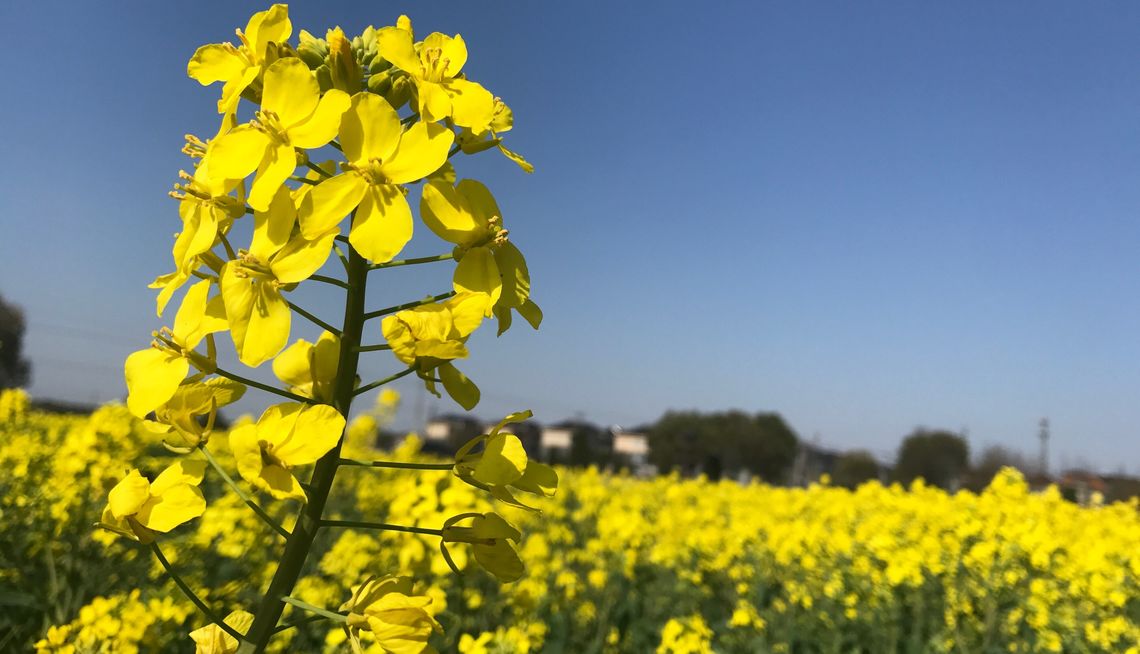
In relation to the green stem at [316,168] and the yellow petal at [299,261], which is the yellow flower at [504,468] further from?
the green stem at [316,168]

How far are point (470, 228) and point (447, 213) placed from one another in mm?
45

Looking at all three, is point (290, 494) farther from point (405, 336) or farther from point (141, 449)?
point (141, 449)

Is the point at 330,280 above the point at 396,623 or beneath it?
above

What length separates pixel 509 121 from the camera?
1.41m

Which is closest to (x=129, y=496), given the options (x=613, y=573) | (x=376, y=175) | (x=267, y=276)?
(x=267, y=276)

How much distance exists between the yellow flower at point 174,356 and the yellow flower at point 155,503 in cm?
12

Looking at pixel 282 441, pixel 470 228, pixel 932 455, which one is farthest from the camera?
pixel 932 455

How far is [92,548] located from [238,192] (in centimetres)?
342

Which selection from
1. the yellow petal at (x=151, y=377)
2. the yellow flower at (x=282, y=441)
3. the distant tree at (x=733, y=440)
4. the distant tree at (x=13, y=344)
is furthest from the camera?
the distant tree at (x=733, y=440)

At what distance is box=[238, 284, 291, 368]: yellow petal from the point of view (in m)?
1.10

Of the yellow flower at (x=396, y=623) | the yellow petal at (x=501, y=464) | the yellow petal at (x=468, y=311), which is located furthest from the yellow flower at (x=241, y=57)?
the yellow flower at (x=396, y=623)

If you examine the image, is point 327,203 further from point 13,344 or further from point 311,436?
point 13,344

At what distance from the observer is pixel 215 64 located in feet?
4.29

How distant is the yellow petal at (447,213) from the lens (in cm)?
116
